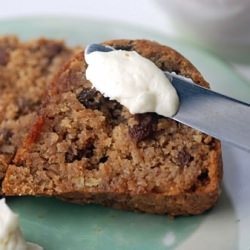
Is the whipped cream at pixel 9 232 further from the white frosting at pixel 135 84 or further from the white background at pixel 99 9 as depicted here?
the white background at pixel 99 9

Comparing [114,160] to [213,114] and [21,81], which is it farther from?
[21,81]

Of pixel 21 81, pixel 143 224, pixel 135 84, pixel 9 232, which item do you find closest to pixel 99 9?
pixel 21 81

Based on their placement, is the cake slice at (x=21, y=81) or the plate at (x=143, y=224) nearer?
the plate at (x=143, y=224)

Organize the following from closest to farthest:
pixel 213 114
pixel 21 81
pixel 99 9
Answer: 1. pixel 213 114
2. pixel 21 81
3. pixel 99 9

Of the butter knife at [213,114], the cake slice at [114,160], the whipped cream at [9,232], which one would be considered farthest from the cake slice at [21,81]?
the butter knife at [213,114]

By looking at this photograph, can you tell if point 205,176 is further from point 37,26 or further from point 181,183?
point 37,26

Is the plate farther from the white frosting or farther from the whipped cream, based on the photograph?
the white frosting

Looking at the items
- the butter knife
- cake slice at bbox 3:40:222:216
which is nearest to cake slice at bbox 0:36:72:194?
cake slice at bbox 3:40:222:216
